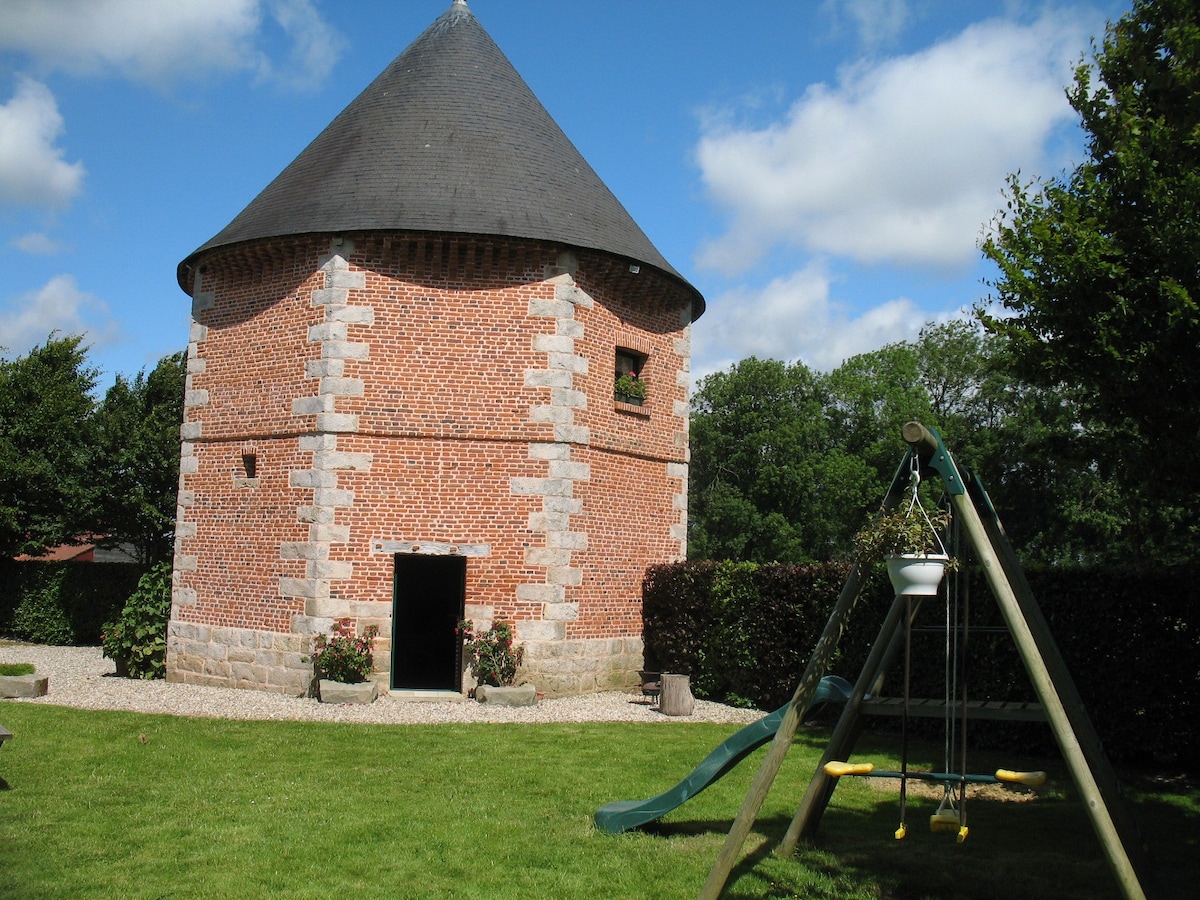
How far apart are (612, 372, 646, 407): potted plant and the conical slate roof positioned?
5.60 ft

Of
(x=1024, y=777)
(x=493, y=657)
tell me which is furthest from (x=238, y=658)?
(x=1024, y=777)

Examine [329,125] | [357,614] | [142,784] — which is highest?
[329,125]

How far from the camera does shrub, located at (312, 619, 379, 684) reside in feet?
41.5

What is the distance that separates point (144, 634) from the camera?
1466cm

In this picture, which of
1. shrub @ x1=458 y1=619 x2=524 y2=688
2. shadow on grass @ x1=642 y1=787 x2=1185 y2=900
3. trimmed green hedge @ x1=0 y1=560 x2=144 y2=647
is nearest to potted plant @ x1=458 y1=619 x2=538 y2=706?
shrub @ x1=458 y1=619 x2=524 y2=688

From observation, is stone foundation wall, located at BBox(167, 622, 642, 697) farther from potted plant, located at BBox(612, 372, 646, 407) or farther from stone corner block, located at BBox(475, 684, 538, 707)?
potted plant, located at BBox(612, 372, 646, 407)

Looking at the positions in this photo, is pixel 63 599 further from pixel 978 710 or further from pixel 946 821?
pixel 946 821

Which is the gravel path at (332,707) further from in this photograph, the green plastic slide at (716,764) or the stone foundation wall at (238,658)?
the green plastic slide at (716,764)

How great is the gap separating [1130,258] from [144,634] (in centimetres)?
1345

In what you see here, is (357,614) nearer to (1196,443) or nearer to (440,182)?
(440,182)

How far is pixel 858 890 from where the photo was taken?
5945 millimetres

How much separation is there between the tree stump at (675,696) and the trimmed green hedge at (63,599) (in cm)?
1315

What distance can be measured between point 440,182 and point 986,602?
29.4 ft

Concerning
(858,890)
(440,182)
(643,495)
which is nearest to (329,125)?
(440,182)
